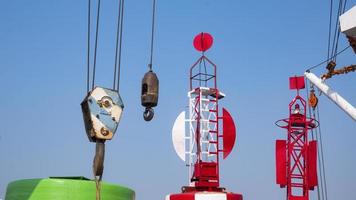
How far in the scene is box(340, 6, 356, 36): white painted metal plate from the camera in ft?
35.0

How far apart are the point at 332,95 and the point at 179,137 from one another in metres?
8.79

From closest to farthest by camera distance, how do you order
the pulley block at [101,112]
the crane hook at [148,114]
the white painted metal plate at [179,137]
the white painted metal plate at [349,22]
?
the pulley block at [101,112]
the crane hook at [148,114]
the white painted metal plate at [349,22]
the white painted metal plate at [179,137]

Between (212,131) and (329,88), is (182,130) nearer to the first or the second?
(212,131)

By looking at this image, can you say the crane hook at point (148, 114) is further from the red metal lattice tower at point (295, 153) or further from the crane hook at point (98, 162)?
the red metal lattice tower at point (295, 153)

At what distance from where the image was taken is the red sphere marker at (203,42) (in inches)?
911

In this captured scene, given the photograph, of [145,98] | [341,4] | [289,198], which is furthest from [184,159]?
[145,98]

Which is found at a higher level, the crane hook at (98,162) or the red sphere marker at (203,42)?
the red sphere marker at (203,42)

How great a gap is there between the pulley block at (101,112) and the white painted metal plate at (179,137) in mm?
15385

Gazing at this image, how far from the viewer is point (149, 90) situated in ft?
23.2

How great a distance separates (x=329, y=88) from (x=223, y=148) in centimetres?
808

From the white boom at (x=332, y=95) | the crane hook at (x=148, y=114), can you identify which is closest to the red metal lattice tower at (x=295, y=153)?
the white boom at (x=332, y=95)

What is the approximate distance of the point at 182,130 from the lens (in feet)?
70.9

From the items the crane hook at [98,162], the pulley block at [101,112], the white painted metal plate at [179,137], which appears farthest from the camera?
the white painted metal plate at [179,137]

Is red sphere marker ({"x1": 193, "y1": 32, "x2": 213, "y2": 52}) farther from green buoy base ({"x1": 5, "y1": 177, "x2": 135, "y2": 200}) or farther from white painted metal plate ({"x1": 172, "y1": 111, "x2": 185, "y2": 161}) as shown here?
green buoy base ({"x1": 5, "y1": 177, "x2": 135, "y2": 200})
